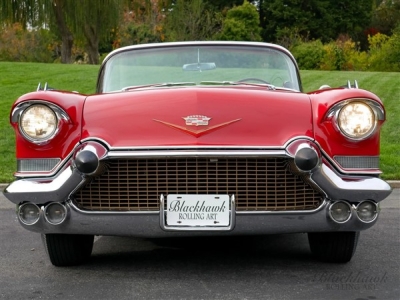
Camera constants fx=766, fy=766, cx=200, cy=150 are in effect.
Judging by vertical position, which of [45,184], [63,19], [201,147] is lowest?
[63,19]

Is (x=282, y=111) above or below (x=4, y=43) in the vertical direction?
above

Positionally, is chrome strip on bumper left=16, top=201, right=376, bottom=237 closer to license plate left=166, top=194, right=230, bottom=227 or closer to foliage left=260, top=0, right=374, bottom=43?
license plate left=166, top=194, right=230, bottom=227

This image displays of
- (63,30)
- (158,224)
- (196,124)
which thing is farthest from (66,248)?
(63,30)

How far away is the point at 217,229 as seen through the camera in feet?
13.4

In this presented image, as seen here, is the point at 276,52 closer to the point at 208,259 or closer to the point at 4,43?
the point at 208,259

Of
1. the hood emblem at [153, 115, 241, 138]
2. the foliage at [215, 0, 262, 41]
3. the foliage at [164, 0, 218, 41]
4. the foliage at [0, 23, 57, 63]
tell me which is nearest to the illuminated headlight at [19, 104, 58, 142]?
the hood emblem at [153, 115, 241, 138]

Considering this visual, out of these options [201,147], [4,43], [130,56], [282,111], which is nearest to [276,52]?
[130,56]

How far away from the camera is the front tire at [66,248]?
4.55m

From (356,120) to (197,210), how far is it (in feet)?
3.46

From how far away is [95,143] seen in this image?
418 cm

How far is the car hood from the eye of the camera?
4133mm

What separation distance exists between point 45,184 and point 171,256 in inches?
Answer: 44.1

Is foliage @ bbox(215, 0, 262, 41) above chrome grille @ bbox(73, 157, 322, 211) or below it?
Result: below

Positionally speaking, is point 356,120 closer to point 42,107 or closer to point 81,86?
point 42,107
